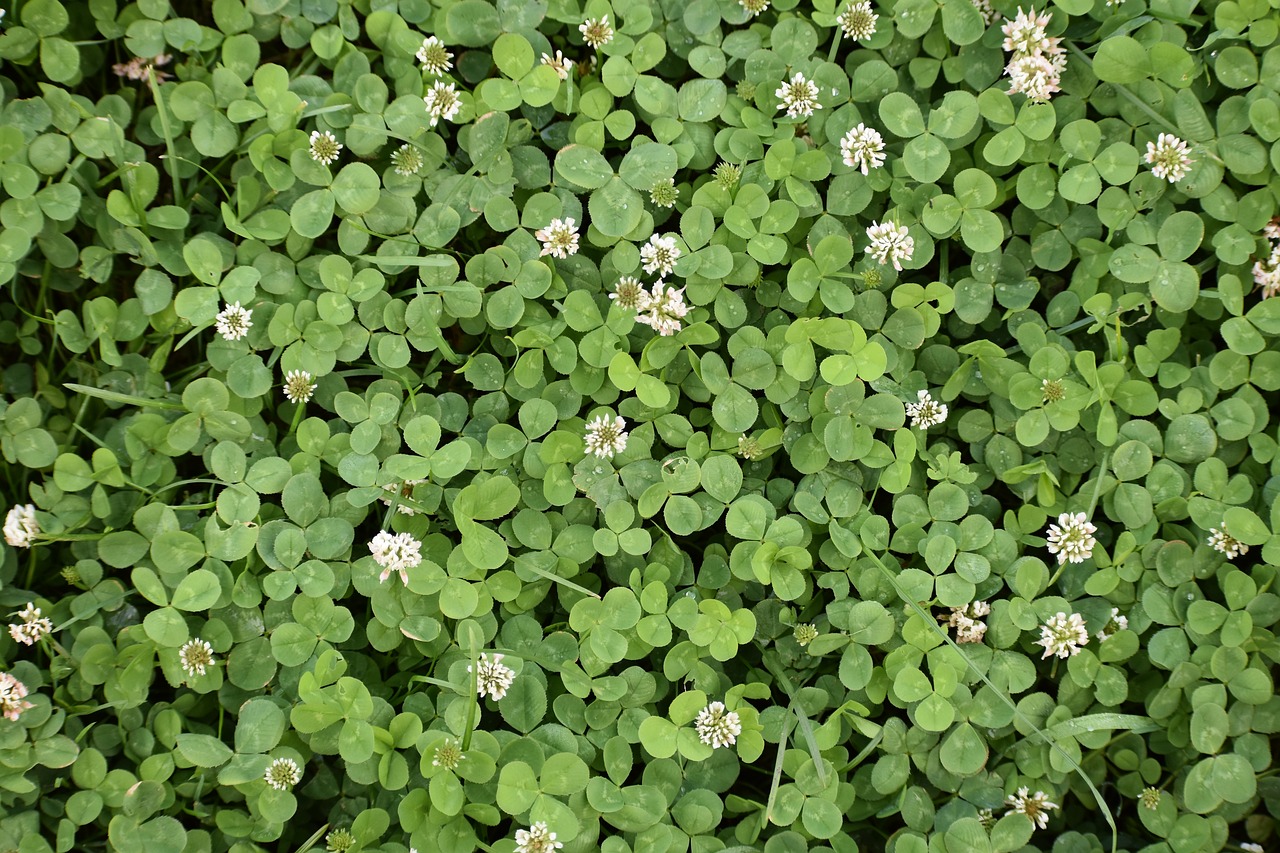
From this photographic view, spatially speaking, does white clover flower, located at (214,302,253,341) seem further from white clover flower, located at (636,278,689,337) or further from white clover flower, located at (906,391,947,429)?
white clover flower, located at (906,391,947,429)

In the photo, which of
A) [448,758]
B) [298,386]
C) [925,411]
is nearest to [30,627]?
[298,386]

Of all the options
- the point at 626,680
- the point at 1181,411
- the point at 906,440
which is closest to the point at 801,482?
the point at 906,440

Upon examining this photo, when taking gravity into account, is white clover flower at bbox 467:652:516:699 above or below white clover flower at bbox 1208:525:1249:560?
below

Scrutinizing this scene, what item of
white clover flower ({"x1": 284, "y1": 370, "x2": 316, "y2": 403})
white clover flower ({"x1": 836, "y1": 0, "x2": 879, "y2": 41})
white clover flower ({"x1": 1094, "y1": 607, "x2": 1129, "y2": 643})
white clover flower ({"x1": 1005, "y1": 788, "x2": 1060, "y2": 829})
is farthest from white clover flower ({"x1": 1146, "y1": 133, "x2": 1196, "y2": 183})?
white clover flower ({"x1": 284, "y1": 370, "x2": 316, "y2": 403})

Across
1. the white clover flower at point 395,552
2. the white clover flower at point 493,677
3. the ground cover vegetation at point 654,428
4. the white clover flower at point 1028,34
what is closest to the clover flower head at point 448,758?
the ground cover vegetation at point 654,428

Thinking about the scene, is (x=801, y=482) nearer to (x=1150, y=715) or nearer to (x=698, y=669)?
(x=698, y=669)

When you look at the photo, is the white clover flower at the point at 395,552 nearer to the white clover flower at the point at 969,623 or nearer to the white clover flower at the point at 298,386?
the white clover flower at the point at 298,386
